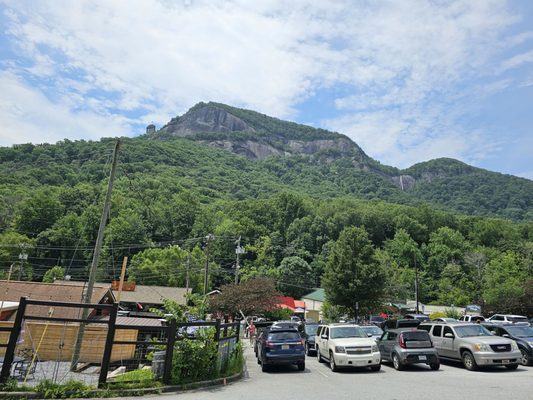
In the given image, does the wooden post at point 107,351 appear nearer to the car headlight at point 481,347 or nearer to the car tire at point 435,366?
the car tire at point 435,366

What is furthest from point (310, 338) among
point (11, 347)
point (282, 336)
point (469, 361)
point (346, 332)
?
point (11, 347)

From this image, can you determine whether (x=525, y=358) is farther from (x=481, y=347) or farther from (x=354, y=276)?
(x=354, y=276)

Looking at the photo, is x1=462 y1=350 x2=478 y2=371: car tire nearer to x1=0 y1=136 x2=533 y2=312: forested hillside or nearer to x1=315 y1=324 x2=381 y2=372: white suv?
x1=315 y1=324 x2=381 y2=372: white suv

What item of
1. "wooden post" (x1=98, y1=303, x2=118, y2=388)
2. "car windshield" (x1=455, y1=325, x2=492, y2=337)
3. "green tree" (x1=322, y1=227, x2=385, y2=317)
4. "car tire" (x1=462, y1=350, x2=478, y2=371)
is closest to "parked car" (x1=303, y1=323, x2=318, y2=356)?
"car windshield" (x1=455, y1=325, x2=492, y2=337)

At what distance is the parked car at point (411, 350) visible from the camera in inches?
572

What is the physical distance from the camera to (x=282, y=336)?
51.2 feet

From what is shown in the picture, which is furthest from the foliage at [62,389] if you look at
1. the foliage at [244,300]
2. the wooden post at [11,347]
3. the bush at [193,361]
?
the foliage at [244,300]

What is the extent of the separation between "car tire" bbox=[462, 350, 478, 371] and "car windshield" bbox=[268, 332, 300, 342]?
6.21 meters

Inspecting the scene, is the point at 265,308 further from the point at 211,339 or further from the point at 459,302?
the point at 459,302

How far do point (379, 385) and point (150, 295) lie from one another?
48866mm

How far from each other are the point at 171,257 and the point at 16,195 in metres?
36.3

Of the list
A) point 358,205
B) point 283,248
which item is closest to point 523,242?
point 358,205

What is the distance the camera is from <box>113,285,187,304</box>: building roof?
53209 millimetres

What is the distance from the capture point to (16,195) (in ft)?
268
